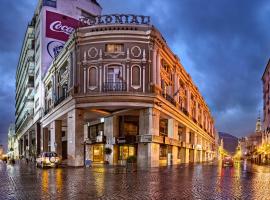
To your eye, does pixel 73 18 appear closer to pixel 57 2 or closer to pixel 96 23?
pixel 57 2

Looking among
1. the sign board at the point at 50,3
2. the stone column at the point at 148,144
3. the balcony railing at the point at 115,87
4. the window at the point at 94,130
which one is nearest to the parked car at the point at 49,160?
the stone column at the point at 148,144

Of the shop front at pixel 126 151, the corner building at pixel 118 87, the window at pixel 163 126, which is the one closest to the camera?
the corner building at pixel 118 87

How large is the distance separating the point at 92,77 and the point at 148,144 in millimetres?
9995

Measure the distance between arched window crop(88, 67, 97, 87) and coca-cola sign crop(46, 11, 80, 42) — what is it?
95.3 feet

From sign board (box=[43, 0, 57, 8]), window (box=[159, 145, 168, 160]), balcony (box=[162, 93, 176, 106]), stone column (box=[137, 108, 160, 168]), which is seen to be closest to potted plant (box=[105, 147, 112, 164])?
window (box=[159, 145, 168, 160])

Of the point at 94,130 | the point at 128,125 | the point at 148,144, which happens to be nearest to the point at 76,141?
the point at 148,144

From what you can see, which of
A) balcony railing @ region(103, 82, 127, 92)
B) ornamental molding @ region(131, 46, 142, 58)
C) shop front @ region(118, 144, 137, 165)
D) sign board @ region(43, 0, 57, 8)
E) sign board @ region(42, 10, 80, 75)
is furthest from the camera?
sign board @ region(43, 0, 57, 8)

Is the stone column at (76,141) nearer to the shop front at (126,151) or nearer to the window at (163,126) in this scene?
the shop front at (126,151)

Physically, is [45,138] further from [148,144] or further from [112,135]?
[148,144]

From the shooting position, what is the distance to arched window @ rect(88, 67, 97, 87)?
141 ft

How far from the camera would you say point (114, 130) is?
157 feet

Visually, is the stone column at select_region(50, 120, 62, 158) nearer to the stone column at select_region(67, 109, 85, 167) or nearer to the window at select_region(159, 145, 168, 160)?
the stone column at select_region(67, 109, 85, 167)

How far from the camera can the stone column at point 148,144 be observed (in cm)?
4097

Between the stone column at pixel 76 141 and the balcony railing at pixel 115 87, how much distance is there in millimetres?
4423
